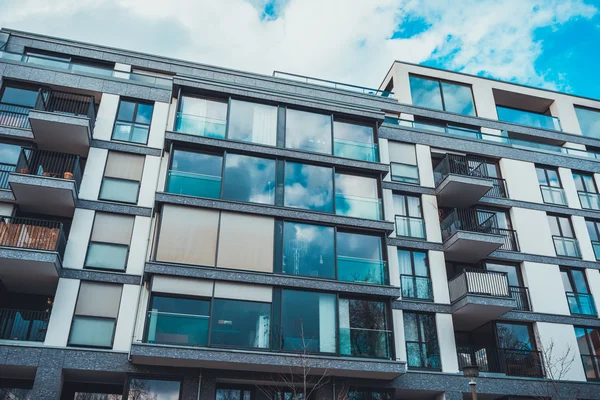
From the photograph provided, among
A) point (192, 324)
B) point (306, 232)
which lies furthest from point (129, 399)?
point (306, 232)

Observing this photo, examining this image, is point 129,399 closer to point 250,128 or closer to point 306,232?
point 306,232

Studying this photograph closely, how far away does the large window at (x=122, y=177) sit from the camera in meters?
20.8

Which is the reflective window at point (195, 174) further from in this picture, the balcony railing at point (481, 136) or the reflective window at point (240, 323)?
the balcony railing at point (481, 136)

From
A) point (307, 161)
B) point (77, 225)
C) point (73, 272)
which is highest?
point (307, 161)

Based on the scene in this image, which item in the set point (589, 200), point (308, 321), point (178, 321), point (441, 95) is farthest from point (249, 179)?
point (589, 200)

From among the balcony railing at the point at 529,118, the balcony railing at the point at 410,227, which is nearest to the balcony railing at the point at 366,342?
the balcony railing at the point at 410,227

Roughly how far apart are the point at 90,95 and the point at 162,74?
4016 millimetres

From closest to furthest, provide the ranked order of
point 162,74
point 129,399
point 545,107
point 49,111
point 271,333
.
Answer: point 129,399 < point 271,333 < point 49,111 < point 162,74 < point 545,107

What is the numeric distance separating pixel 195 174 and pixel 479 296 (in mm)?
11875

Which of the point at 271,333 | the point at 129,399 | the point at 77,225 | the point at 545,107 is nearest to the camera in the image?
the point at 129,399

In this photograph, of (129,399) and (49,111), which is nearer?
(129,399)

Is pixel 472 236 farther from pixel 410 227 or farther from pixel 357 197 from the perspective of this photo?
pixel 357 197

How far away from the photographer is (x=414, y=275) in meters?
22.4

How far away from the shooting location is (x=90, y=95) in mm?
22688
